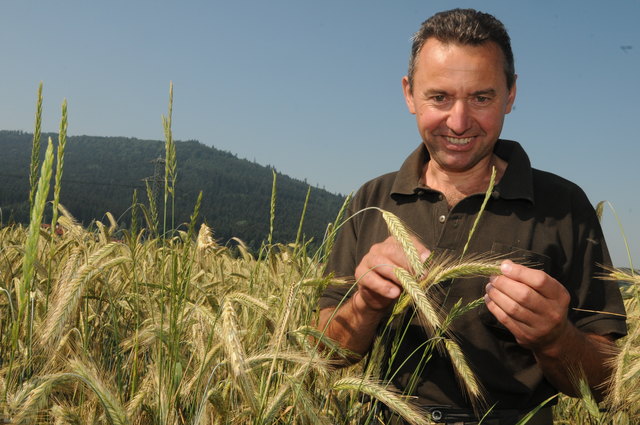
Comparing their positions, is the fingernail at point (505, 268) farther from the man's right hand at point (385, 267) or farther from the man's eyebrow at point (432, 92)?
the man's eyebrow at point (432, 92)

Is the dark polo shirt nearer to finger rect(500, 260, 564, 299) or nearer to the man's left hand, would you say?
the man's left hand

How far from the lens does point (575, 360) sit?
189 cm

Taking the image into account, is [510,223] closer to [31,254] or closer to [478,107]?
[478,107]

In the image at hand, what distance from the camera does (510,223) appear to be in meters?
2.32

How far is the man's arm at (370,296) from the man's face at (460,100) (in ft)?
2.68

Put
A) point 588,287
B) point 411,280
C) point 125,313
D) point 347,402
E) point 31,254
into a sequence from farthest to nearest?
1. point 125,313
2. point 588,287
3. point 347,402
4. point 411,280
5. point 31,254

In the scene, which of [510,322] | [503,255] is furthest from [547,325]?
[503,255]

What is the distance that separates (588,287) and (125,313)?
1.94 m

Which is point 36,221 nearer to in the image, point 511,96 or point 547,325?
point 547,325

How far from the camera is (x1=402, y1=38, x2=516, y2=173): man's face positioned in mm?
2223

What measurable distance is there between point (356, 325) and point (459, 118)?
3.06 feet

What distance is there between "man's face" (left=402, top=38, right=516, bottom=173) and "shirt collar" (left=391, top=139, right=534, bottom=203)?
147 mm

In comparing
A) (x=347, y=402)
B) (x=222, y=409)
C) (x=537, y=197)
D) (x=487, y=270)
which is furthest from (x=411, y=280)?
(x=537, y=197)

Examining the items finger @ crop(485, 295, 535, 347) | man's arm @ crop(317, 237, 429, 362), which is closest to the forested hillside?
man's arm @ crop(317, 237, 429, 362)
